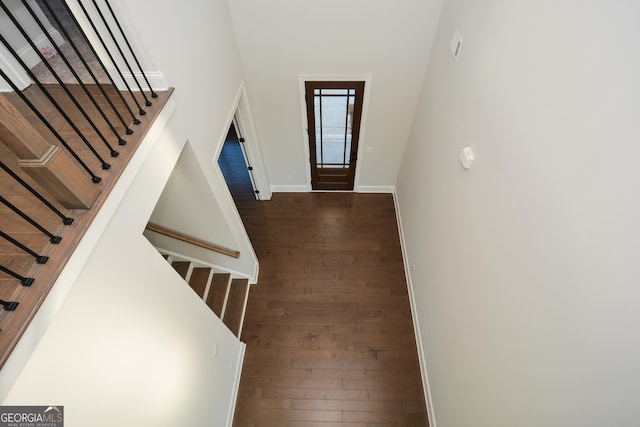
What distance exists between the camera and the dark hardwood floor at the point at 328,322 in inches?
133

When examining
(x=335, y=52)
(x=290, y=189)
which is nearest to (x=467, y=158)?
(x=335, y=52)

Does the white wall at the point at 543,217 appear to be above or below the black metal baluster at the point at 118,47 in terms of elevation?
below

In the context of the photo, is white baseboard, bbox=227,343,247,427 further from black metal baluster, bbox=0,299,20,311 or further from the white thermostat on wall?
the white thermostat on wall

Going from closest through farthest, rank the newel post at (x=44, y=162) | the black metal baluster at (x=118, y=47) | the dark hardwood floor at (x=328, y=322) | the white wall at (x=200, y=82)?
the newel post at (x=44, y=162), the black metal baluster at (x=118, y=47), the white wall at (x=200, y=82), the dark hardwood floor at (x=328, y=322)

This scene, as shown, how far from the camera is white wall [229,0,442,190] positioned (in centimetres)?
329

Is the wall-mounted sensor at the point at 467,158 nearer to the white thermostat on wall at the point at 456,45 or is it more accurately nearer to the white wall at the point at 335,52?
the white thermostat on wall at the point at 456,45

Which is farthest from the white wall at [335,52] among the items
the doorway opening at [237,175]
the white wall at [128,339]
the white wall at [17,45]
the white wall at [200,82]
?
the white wall at [128,339]

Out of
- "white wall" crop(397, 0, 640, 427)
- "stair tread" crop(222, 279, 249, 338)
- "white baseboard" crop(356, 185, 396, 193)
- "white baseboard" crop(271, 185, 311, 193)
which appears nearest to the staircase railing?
"white wall" crop(397, 0, 640, 427)

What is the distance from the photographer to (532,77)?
1.63 m

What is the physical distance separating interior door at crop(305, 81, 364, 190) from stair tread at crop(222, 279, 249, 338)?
2157 mm

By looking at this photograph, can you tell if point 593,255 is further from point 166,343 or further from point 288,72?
point 288,72

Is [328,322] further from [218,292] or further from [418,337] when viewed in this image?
[218,292]

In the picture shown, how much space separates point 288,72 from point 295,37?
1.43ft

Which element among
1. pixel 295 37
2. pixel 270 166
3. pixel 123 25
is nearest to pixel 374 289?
pixel 270 166
